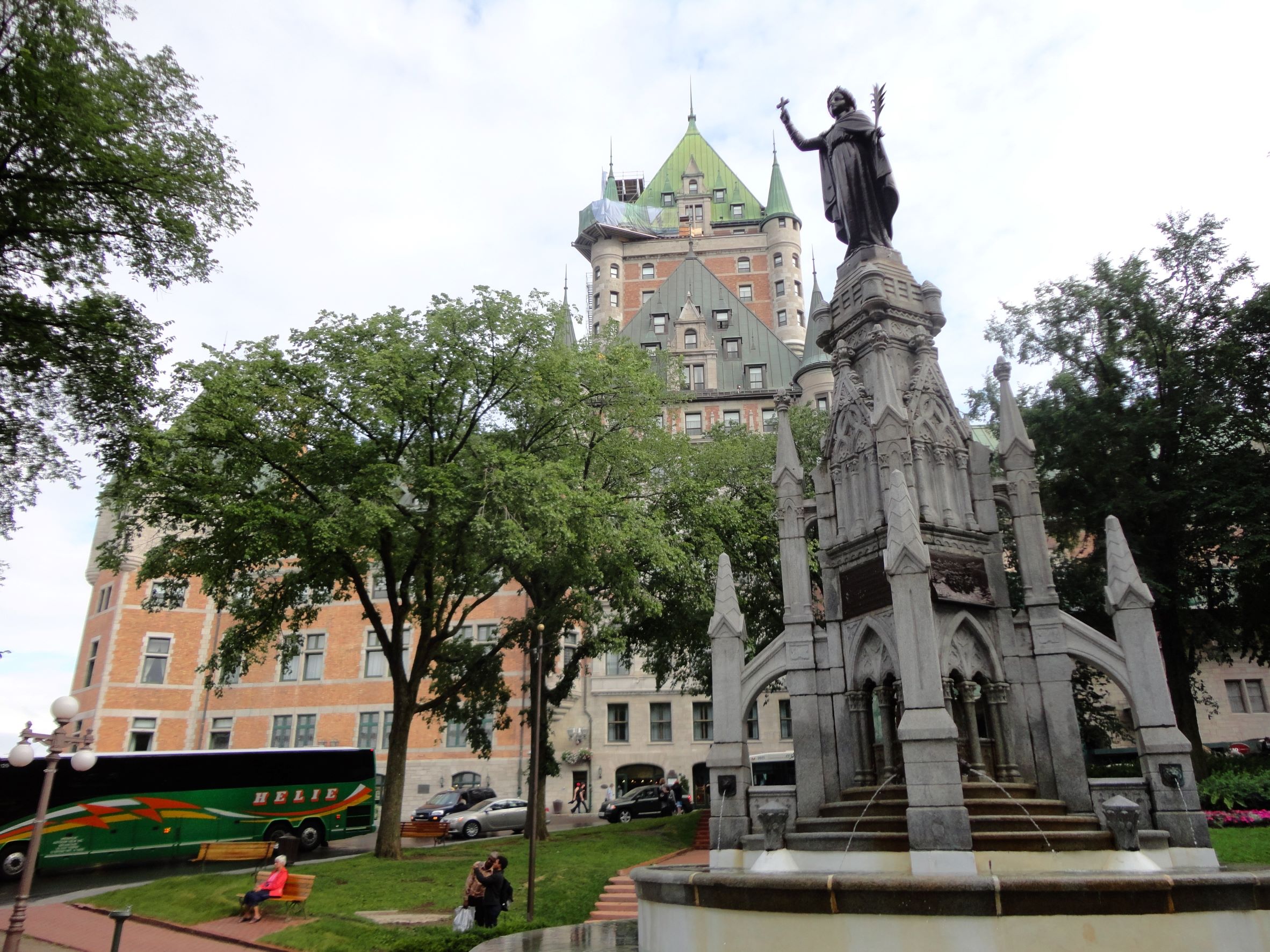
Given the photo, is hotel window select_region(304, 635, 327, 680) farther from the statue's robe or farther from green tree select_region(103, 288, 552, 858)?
the statue's robe

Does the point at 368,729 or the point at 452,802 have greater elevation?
the point at 368,729

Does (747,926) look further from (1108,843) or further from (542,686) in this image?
(542,686)

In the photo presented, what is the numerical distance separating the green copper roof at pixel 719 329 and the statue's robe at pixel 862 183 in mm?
42189

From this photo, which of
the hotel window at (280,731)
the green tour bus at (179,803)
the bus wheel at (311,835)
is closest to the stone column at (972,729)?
the green tour bus at (179,803)

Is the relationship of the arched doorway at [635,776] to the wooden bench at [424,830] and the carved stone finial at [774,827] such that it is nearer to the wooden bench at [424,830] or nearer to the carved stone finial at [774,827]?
the wooden bench at [424,830]

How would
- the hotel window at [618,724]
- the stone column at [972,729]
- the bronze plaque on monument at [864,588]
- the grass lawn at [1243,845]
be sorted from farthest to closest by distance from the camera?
the hotel window at [618,724], the grass lawn at [1243,845], the bronze plaque on monument at [864,588], the stone column at [972,729]

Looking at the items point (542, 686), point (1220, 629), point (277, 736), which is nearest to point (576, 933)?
point (542, 686)

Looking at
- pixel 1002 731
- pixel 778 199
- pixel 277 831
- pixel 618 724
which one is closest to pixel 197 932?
pixel 277 831

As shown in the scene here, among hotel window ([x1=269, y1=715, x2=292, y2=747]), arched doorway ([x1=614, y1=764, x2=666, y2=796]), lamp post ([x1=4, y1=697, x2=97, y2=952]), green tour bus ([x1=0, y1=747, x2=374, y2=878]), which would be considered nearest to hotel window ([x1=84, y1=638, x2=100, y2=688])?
hotel window ([x1=269, y1=715, x2=292, y2=747])

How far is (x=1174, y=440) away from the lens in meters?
27.1

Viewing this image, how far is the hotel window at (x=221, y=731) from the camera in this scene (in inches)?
1865

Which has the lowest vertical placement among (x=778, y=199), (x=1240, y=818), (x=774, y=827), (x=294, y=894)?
(x=294, y=894)

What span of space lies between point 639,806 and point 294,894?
21.6 m

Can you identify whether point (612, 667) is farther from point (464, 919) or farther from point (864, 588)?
point (864, 588)
